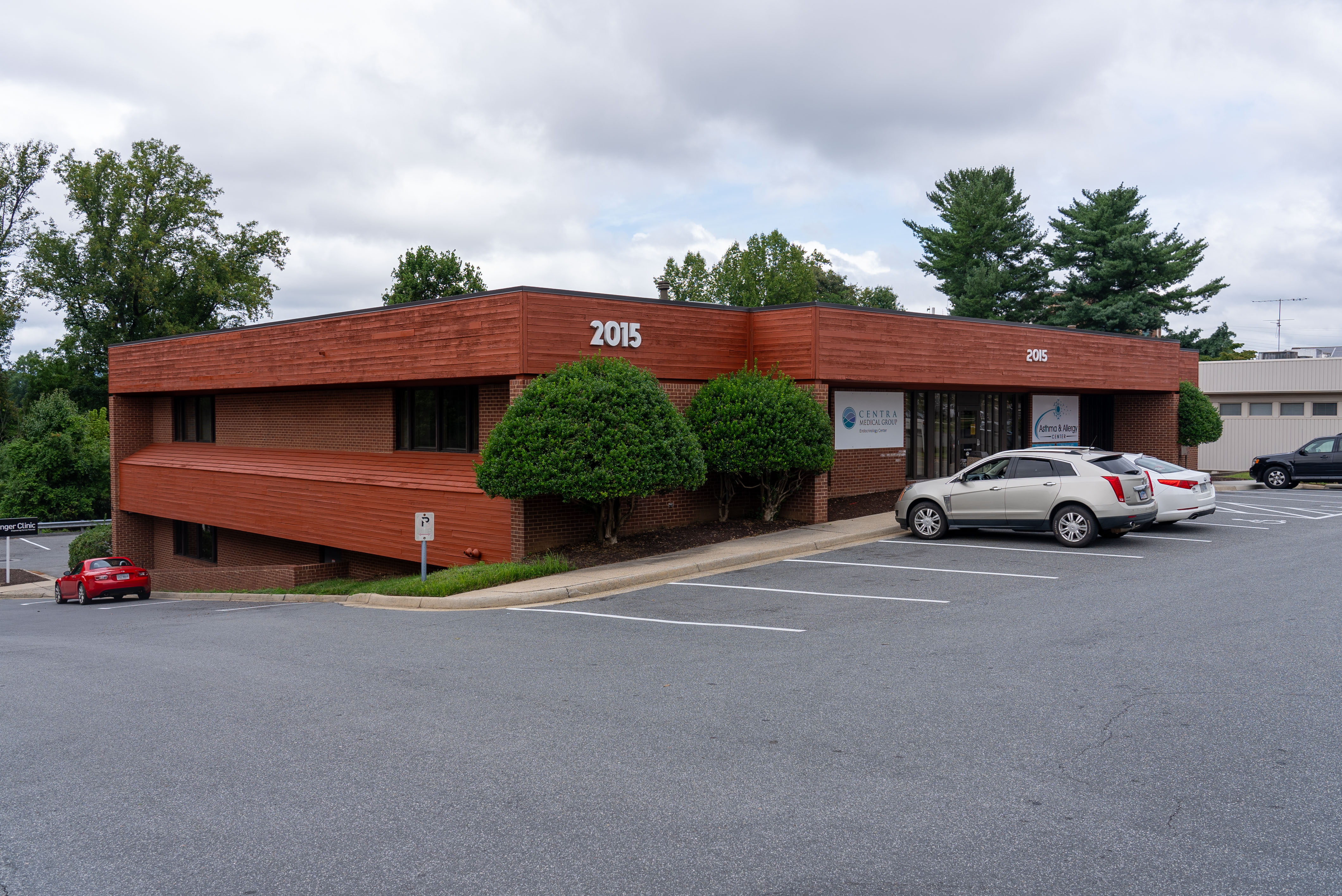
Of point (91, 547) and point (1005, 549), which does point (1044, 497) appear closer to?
point (1005, 549)

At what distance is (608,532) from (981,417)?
13635mm

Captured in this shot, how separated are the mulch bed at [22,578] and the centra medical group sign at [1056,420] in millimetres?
31653

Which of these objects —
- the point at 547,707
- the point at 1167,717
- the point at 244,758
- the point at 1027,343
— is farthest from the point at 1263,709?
the point at 1027,343

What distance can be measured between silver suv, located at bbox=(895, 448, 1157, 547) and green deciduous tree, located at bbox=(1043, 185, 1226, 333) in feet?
103

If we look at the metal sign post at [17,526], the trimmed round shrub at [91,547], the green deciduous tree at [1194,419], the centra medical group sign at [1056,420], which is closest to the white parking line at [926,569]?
the centra medical group sign at [1056,420]

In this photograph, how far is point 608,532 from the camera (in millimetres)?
17281

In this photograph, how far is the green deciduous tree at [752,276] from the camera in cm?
6438

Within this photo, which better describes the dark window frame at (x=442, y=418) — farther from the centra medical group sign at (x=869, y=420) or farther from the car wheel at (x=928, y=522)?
the car wheel at (x=928, y=522)

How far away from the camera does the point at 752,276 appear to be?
6469 cm

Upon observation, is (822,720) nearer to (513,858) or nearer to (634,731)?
(634,731)

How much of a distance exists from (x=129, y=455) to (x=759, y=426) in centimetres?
2288

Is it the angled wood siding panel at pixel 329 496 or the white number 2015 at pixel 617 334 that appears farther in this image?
the angled wood siding panel at pixel 329 496

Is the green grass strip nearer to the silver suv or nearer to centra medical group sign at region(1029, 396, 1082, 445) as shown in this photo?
the silver suv

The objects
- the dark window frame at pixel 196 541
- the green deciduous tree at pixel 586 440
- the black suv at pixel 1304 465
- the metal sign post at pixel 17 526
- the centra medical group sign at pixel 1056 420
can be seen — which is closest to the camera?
the green deciduous tree at pixel 586 440
